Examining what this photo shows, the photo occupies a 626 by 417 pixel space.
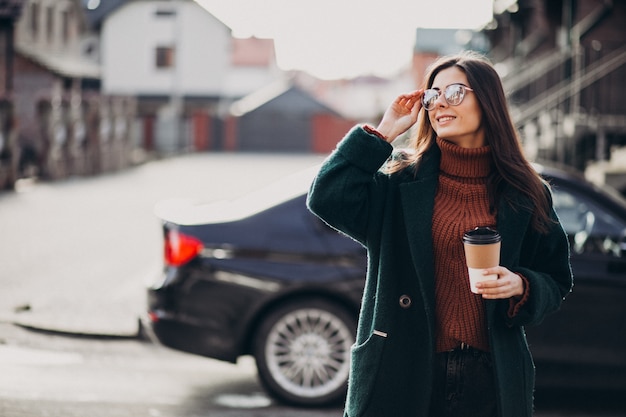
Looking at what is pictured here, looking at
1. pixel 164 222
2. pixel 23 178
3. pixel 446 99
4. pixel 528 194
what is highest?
pixel 446 99

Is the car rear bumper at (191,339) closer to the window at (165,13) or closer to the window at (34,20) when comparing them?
the window at (34,20)

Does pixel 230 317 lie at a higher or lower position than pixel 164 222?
Result: lower

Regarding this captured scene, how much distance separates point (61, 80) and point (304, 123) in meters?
27.6

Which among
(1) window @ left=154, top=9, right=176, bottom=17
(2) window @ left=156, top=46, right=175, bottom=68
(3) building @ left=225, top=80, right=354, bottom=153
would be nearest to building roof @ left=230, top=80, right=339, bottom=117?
(3) building @ left=225, top=80, right=354, bottom=153

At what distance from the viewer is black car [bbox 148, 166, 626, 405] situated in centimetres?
620

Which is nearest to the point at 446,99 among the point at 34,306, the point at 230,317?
Result: the point at 230,317

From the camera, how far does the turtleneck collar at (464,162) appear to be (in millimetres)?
2996

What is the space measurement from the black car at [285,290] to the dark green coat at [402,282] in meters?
3.21

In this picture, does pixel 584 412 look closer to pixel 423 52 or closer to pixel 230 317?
pixel 230 317

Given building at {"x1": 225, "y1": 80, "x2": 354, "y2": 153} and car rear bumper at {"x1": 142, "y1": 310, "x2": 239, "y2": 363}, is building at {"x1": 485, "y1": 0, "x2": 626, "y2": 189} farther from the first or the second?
building at {"x1": 225, "y1": 80, "x2": 354, "y2": 153}

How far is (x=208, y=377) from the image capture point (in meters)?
7.28

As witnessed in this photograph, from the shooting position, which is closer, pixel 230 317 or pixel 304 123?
pixel 230 317

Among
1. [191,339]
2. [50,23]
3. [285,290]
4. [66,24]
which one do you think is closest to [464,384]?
[285,290]

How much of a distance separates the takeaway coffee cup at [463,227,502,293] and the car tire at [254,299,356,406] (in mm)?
3596
